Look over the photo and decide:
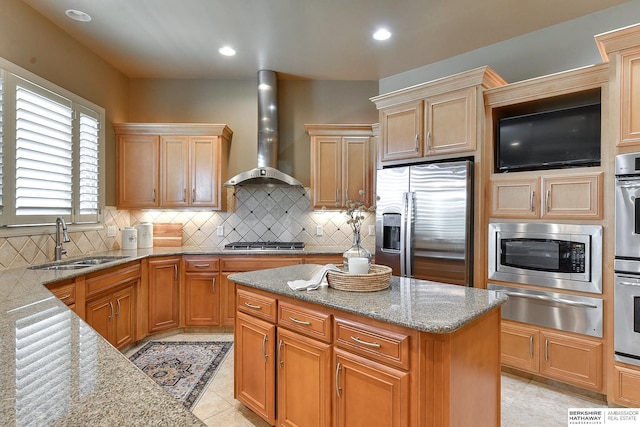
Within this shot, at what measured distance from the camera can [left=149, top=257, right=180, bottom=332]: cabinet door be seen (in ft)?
11.1

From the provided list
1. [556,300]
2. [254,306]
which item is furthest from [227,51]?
[556,300]

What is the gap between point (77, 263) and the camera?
2906 mm

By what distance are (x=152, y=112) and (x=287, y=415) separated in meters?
3.84

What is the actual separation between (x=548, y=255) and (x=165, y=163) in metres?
3.85

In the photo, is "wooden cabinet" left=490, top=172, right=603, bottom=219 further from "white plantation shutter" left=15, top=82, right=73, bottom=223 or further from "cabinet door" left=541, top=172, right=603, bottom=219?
"white plantation shutter" left=15, top=82, right=73, bottom=223

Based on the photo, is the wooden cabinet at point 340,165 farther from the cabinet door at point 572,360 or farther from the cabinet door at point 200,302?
the cabinet door at point 572,360

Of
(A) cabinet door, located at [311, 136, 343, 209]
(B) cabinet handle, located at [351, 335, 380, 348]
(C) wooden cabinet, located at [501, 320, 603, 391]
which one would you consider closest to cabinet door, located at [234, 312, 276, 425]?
(B) cabinet handle, located at [351, 335, 380, 348]

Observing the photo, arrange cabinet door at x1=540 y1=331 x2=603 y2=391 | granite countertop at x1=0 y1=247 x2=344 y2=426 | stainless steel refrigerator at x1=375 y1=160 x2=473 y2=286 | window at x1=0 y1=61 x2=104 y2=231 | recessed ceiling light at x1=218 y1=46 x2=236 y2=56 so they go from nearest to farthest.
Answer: granite countertop at x1=0 y1=247 x2=344 y2=426 < cabinet door at x1=540 y1=331 x2=603 y2=391 < window at x1=0 y1=61 x2=104 y2=231 < stainless steel refrigerator at x1=375 y1=160 x2=473 y2=286 < recessed ceiling light at x1=218 y1=46 x2=236 y2=56

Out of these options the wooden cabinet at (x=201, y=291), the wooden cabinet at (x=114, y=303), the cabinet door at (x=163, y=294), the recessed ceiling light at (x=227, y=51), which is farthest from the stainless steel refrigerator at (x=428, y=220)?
the wooden cabinet at (x=114, y=303)

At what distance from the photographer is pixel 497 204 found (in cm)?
281

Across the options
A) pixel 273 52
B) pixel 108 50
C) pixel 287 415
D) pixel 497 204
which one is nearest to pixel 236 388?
pixel 287 415

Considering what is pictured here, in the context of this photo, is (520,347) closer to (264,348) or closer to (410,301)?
(410,301)

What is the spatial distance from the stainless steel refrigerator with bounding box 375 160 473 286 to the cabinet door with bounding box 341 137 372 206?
59 centimetres

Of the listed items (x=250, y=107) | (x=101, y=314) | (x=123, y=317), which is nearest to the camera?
(x=101, y=314)
